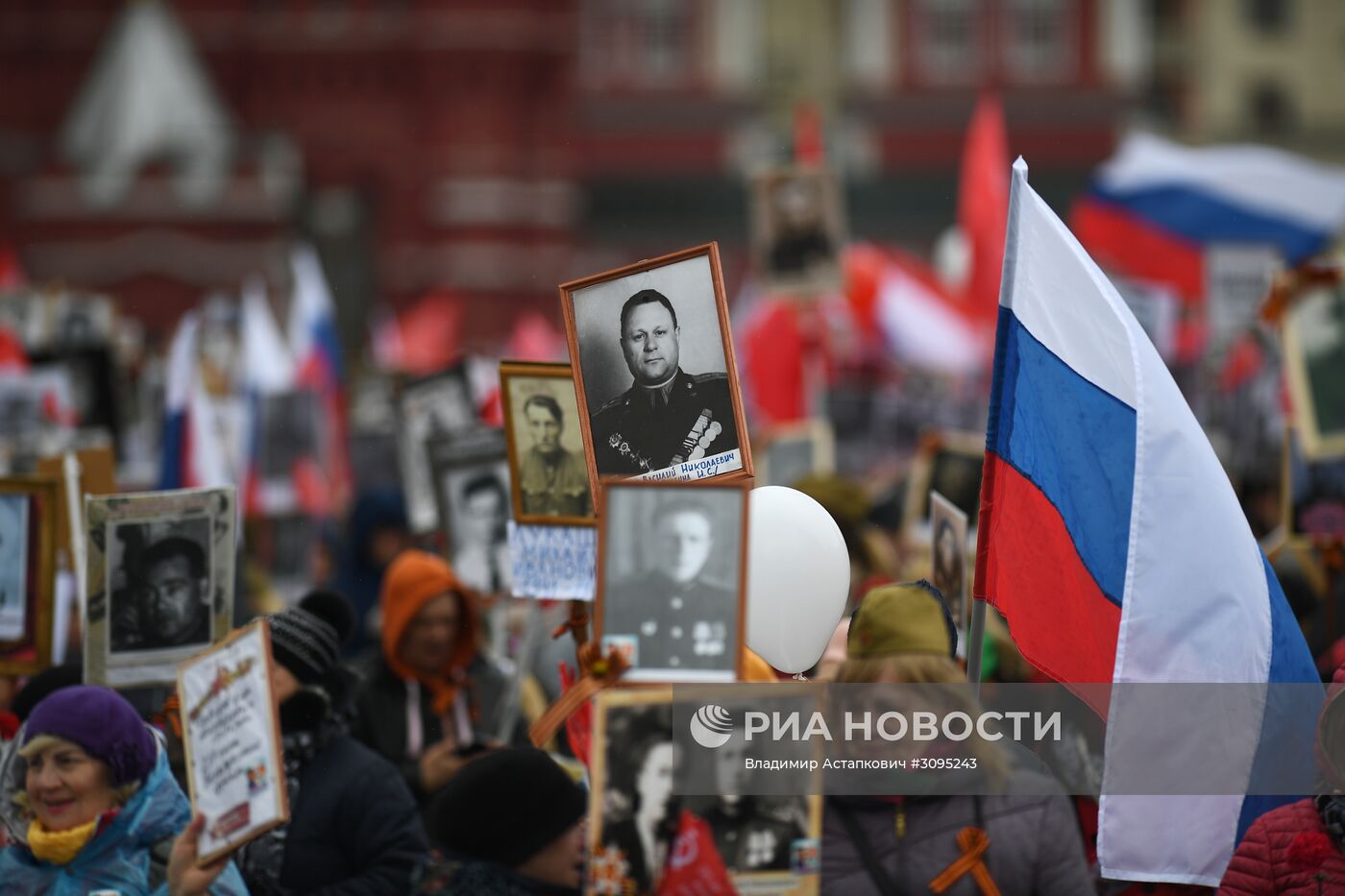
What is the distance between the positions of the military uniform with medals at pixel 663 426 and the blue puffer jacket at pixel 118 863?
1191 millimetres

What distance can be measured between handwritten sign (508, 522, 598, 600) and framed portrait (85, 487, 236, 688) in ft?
2.73

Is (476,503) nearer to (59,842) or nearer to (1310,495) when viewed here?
(59,842)

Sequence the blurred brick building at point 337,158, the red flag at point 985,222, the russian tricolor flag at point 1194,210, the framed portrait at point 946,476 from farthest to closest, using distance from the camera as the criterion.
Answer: the blurred brick building at point 337,158
the red flag at point 985,222
the russian tricolor flag at point 1194,210
the framed portrait at point 946,476

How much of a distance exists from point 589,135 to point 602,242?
2479mm

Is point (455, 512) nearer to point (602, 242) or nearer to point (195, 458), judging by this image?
point (195, 458)

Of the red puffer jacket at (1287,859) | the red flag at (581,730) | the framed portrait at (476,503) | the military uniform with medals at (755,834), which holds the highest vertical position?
the framed portrait at (476,503)

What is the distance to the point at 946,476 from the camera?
729cm

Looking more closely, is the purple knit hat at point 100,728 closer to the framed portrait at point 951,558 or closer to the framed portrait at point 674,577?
the framed portrait at point 674,577

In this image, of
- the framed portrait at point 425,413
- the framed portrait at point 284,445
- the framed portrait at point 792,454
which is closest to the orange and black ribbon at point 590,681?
the framed portrait at point 425,413

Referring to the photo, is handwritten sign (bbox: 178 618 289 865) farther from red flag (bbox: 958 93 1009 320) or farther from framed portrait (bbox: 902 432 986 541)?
red flag (bbox: 958 93 1009 320)

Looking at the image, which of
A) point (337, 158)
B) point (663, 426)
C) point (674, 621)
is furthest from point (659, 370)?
point (337, 158)

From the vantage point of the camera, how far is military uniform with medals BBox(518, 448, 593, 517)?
457 cm

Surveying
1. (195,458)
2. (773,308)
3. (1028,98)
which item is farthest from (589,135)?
(195,458)

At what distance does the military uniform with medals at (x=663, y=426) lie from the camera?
397cm
